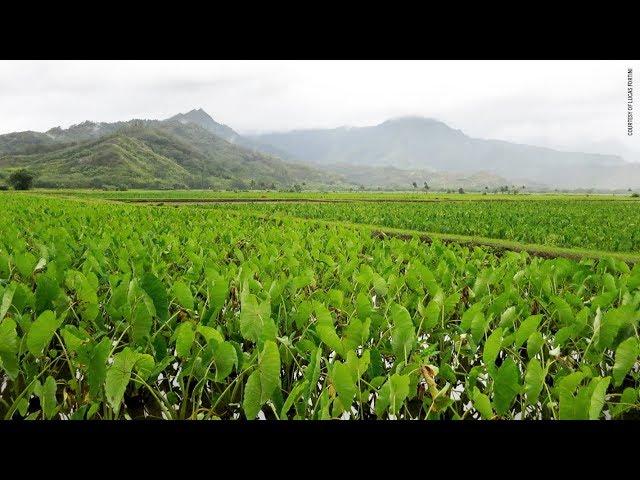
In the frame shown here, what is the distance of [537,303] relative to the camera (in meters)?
3.75

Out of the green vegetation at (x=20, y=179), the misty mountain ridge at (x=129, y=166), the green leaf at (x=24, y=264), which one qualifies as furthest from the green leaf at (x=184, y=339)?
the misty mountain ridge at (x=129, y=166)

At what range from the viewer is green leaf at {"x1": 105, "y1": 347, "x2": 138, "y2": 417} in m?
1.91

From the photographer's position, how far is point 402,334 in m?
2.50

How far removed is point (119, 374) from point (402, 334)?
1348 mm

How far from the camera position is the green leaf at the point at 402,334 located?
2.48m

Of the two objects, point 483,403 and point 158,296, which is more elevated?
point 158,296

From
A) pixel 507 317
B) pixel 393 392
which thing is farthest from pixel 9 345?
pixel 507 317

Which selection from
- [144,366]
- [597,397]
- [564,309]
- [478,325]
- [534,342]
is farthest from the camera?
[564,309]

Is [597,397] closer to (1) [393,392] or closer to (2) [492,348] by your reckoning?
(2) [492,348]

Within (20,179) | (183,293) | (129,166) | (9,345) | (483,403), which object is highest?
(129,166)
